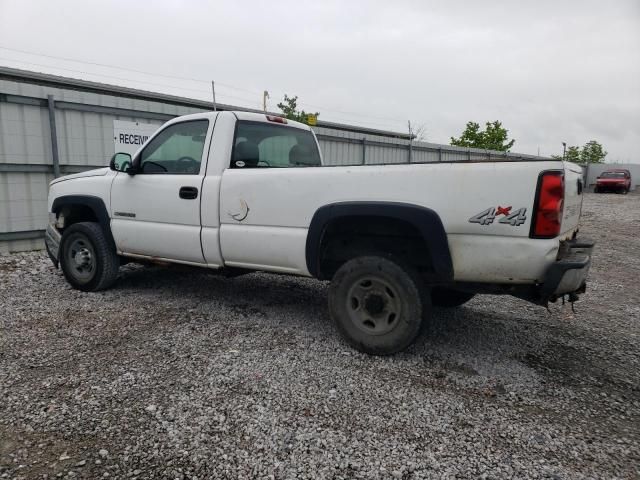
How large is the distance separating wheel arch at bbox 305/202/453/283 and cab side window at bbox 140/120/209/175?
1505 millimetres

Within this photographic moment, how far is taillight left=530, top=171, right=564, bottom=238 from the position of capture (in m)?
2.75

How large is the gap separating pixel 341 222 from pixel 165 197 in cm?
192

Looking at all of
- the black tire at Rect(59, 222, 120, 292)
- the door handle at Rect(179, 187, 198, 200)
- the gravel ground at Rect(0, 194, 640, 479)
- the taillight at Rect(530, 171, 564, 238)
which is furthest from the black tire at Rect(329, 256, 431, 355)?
the black tire at Rect(59, 222, 120, 292)

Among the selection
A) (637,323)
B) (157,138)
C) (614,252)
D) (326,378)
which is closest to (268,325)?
(326,378)

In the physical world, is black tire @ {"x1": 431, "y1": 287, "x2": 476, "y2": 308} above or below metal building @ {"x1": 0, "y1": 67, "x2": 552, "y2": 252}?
below

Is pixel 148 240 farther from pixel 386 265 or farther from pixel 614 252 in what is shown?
pixel 614 252

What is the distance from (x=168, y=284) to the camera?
18.3 ft

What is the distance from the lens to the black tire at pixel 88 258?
4.93 metres

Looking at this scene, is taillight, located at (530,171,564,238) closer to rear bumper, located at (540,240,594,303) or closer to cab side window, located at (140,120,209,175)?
rear bumper, located at (540,240,594,303)

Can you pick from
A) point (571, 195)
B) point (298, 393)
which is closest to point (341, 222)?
point (298, 393)

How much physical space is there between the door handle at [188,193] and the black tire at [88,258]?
4.56 ft

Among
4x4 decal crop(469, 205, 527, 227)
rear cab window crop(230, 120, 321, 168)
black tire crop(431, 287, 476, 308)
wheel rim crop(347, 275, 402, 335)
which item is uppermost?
rear cab window crop(230, 120, 321, 168)

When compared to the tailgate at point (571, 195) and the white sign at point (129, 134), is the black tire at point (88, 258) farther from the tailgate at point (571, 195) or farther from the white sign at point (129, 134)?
the tailgate at point (571, 195)

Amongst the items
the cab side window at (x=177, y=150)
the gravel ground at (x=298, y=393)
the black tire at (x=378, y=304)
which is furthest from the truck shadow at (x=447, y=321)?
the cab side window at (x=177, y=150)
